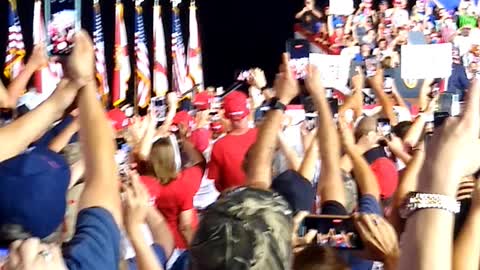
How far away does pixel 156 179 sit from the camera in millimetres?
4289

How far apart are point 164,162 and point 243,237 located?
268cm

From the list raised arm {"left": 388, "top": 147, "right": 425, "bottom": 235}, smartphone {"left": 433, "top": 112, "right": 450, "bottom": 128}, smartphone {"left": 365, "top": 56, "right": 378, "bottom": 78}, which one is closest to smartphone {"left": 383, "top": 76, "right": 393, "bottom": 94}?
smartphone {"left": 365, "top": 56, "right": 378, "bottom": 78}

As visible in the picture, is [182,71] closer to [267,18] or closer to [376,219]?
[267,18]

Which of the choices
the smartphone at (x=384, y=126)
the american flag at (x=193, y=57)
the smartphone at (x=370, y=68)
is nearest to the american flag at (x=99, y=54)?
the american flag at (x=193, y=57)

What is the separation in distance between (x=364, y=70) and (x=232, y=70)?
494cm

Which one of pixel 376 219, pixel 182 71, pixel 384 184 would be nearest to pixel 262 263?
pixel 376 219

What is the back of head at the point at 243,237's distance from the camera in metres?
1.59

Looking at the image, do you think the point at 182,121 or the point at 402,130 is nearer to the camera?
the point at 402,130

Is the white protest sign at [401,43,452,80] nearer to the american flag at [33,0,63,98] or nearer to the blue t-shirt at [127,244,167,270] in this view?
the american flag at [33,0,63,98]

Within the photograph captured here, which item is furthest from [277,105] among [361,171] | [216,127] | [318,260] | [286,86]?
[216,127]

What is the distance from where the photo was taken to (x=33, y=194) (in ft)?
6.29

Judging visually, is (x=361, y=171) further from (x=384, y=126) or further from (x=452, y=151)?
(x=384, y=126)

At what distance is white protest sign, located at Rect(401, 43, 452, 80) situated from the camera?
6.88 m

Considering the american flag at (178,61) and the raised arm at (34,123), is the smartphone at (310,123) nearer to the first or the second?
the raised arm at (34,123)
